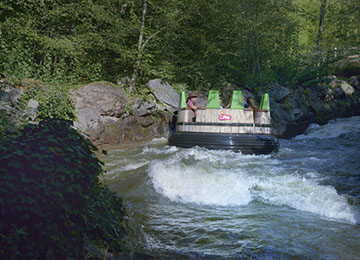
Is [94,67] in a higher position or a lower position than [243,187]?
higher

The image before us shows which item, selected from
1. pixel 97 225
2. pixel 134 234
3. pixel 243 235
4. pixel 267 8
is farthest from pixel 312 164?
pixel 267 8

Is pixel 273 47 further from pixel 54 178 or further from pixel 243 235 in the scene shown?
pixel 54 178

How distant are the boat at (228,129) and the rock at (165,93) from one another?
150 inches

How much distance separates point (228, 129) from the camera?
10.0m

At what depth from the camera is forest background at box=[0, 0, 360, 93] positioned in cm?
1259

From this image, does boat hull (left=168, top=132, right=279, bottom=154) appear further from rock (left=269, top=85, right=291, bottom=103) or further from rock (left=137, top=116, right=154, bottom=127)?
Result: rock (left=269, top=85, right=291, bottom=103)

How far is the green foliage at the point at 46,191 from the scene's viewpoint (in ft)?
8.11

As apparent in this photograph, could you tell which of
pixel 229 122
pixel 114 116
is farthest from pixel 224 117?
pixel 114 116

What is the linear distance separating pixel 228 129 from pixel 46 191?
309 inches

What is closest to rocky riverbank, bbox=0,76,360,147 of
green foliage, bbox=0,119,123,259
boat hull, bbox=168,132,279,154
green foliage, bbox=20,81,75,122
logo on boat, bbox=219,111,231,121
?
green foliage, bbox=20,81,75,122

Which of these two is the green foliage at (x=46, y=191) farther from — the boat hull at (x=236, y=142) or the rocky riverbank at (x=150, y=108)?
the boat hull at (x=236, y=142)

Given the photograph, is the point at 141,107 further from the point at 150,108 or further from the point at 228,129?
the point at 228,129

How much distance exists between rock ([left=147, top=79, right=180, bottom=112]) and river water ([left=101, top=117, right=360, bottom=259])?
213 inches

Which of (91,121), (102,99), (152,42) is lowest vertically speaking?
(91,121)
